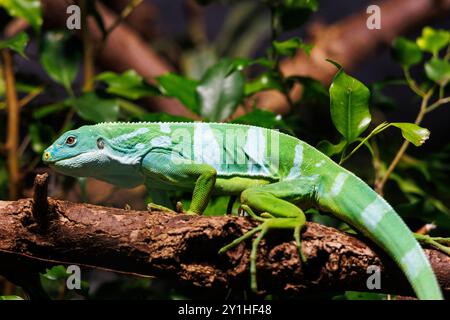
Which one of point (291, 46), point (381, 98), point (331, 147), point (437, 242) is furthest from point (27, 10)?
point (437, 242)

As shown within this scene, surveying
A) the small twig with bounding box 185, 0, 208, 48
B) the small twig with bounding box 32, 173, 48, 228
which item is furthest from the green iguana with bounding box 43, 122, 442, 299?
the small twig with bounding box 185, 0, 208, 48

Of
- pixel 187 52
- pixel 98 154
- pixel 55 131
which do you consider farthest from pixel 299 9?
pixel 187 52

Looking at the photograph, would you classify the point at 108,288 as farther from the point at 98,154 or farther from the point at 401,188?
the point at 401,188

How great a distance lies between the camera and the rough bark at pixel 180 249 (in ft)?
7.61

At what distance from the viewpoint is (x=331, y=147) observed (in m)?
2.85

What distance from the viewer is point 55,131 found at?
4.58m

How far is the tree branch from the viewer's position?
2.32 metres

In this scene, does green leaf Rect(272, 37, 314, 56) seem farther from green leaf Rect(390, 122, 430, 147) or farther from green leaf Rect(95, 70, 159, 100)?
green leaf Rect(390, 122, 430, 147)

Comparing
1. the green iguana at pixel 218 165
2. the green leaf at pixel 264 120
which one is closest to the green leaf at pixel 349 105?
the green iguana at pixel 218 165

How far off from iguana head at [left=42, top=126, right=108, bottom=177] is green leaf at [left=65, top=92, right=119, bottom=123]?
34.8 inches

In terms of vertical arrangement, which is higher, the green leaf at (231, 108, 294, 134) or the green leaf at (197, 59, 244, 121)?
the green leaf at (197, 59, 244, 121)

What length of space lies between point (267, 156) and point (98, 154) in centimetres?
89

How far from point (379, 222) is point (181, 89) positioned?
184 centimetres

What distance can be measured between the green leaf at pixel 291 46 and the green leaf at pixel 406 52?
0.84 m
